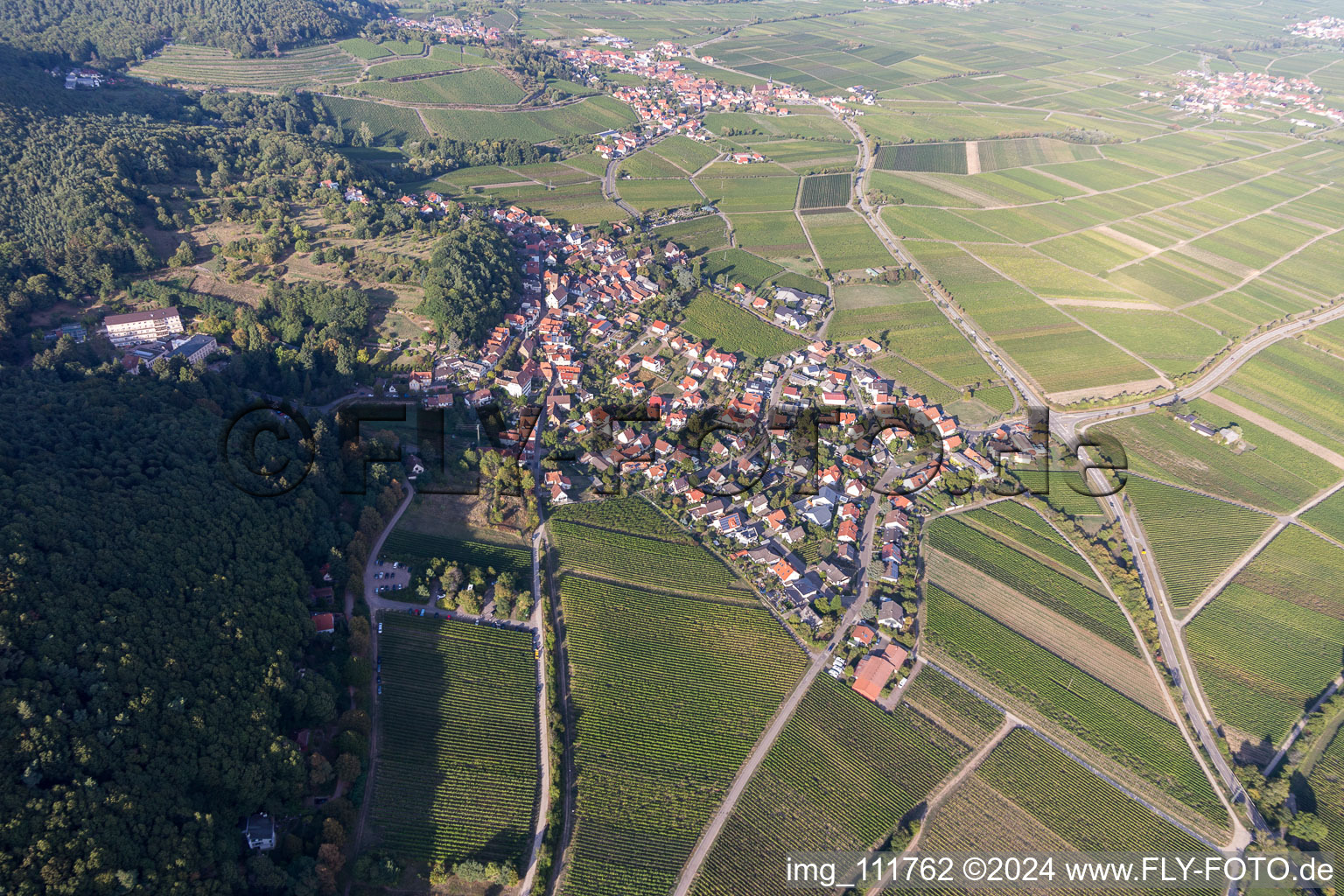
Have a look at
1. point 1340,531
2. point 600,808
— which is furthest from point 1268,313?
point 600,808

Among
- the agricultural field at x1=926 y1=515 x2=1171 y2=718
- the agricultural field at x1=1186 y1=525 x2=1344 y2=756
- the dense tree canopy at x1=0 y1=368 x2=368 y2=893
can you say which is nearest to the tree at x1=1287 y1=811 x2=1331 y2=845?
the agricultural field at x1=1186 y1=525 x2=1344 y2=756

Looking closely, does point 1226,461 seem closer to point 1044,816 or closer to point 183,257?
point 1044,816

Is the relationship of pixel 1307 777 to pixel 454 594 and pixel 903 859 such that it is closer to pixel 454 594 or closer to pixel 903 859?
pixel 903 859

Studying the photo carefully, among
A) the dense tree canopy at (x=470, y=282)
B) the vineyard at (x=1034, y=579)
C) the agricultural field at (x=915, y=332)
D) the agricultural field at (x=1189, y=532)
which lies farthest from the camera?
the agricultural field at (x=915, y=332)

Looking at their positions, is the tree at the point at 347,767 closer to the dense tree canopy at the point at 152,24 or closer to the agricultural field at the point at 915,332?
the agricultural field at the point at 915,332

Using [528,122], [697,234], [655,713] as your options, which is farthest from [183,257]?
[528,122]

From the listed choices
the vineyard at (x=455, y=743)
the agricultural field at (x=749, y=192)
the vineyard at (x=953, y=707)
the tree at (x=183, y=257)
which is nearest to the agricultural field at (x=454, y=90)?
the agricultural field at (x=749, y=192)
